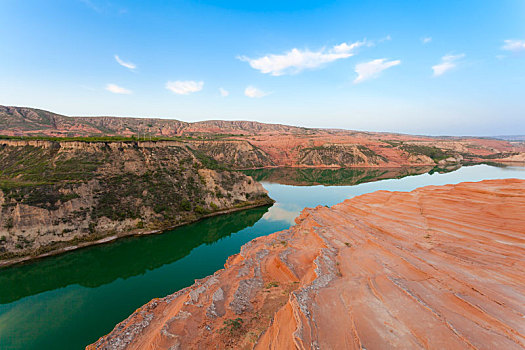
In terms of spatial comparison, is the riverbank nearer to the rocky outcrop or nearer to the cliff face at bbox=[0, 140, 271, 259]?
the cliff face at bbox=[0, 140, 271, 259]

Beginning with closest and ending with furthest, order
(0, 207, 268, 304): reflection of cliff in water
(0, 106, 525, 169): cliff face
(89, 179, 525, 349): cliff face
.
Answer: (89, 179, 525, 349): cliff face
(0, 207, 268, 304): reflection of cliff in water
(0, 106, 525, 169): cliff face

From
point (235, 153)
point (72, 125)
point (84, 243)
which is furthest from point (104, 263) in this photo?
point (72, 125)

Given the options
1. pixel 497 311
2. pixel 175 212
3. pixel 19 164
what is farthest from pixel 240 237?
pixel 19 164

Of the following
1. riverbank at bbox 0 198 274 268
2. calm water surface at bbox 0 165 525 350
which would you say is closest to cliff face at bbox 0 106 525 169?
riverbank at bbox 0 198 274 268

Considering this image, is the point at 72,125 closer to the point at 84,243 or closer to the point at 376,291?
the point at 84,243

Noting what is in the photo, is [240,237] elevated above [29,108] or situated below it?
below

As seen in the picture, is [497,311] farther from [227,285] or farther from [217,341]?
[227,285]

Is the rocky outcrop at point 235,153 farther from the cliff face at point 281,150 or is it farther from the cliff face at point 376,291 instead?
the cliff face at point 376,291

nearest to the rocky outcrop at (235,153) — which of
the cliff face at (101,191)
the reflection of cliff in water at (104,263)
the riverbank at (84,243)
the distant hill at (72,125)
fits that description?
the cliff face at (101,191)

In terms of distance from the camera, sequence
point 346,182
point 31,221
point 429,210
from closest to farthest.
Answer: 1. point 429,210
2. point 31,221
3. point 346,182
